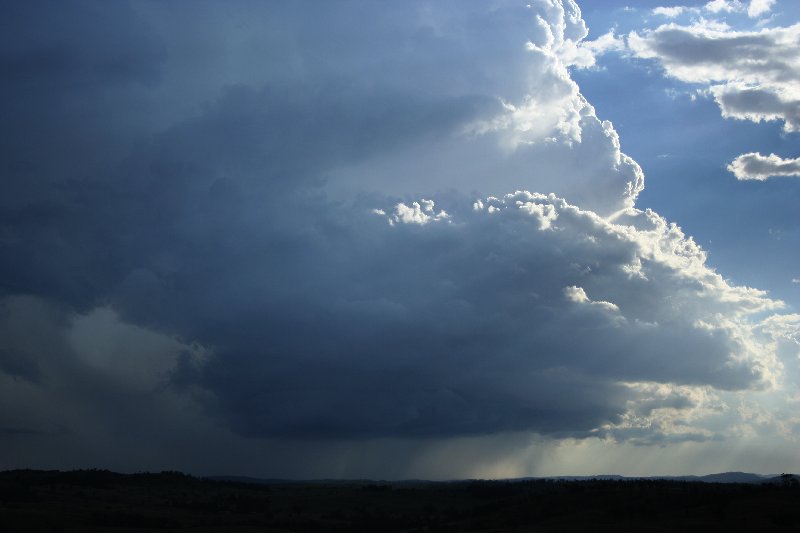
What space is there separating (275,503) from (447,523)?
3416 centimetres

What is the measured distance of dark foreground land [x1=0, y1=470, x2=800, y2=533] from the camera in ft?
201

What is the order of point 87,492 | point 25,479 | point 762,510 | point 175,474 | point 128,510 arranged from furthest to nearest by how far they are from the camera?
point 175,474 → point 25,479 → point 87,492 → point 128,510 → point 762,510

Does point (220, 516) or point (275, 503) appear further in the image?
point (275, 503)

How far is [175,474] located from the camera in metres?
143

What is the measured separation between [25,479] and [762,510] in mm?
107693

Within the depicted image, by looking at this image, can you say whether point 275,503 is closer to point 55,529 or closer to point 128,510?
point 128,510

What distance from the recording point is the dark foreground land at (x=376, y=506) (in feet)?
201

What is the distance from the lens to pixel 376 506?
10600cm

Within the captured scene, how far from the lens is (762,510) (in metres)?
58.1

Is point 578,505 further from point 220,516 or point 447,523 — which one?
point 220,516

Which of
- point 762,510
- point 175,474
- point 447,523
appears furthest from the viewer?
point 175,474

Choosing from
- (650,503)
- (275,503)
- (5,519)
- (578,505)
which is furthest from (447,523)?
(5,519)

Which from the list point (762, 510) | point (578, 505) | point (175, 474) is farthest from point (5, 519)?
point (175, 474)

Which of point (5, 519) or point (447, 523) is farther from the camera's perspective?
point (447, 523)
